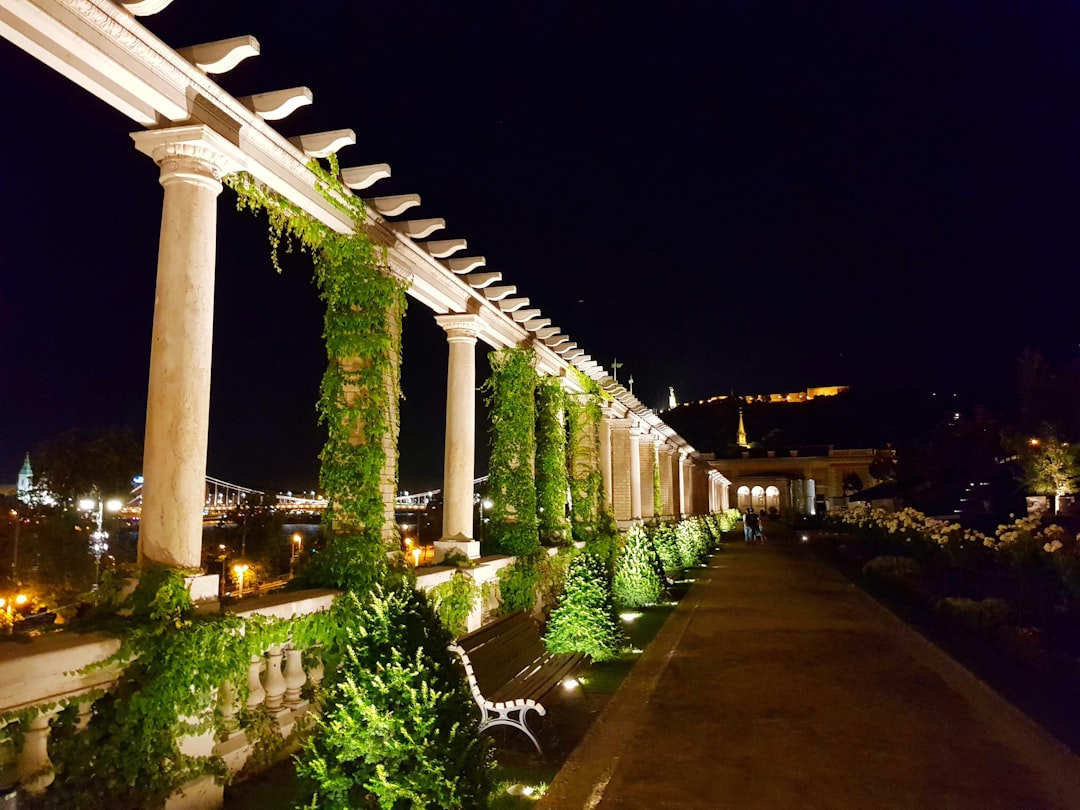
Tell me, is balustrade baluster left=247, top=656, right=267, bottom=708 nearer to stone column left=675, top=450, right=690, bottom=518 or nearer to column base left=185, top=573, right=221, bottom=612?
column base left=185, top=573, right=221, bottom=612

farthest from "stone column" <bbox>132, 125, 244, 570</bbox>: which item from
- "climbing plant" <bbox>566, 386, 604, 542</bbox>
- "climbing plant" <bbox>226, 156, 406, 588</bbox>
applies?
"climbing plant" <bbox>566, 386, 604, 542</bbox>

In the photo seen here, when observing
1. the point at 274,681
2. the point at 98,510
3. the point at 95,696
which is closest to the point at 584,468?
the point at 274,681

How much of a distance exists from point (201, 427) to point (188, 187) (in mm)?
1621

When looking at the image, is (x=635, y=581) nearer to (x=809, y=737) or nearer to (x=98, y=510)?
(x=809, y=737)

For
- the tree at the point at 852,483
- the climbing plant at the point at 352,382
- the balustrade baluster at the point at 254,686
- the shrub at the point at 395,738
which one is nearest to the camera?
the shrub at the point at 395,738

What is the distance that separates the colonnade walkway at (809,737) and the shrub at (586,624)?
1.48 feet

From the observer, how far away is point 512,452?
11586 millimetres

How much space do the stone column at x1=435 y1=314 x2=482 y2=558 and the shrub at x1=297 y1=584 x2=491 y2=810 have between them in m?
5.86

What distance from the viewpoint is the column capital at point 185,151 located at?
4941mm

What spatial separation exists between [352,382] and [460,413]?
2.94m

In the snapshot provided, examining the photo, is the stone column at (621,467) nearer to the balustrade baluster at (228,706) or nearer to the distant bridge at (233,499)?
the balustrade baluster at (228,706)

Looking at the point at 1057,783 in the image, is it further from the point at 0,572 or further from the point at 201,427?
the point at 0,572

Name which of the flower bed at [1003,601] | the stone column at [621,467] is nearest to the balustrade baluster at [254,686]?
the flower bed at [1003,601]

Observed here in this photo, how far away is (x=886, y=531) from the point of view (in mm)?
21516
